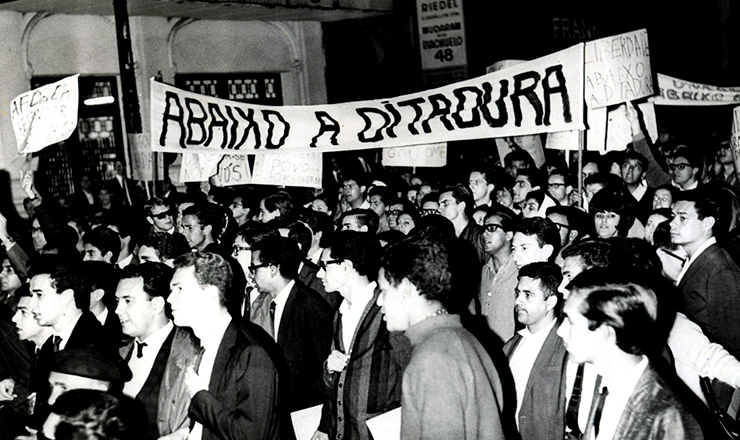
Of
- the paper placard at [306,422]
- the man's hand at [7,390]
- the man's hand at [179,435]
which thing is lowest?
the paper placard at [306,422]

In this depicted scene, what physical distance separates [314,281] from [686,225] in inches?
109

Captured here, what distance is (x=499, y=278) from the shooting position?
20.5 feet

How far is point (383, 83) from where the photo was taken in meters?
21.6

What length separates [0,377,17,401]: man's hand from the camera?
495 cm

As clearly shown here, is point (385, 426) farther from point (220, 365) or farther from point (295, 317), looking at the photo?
point (295, 317)

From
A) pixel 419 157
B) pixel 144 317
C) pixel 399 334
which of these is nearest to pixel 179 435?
pixel 144 317

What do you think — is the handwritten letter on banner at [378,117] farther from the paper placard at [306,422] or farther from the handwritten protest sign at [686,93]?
the handwritten protest sign at [686,93]

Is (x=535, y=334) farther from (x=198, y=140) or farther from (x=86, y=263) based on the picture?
(x=198, y=140)

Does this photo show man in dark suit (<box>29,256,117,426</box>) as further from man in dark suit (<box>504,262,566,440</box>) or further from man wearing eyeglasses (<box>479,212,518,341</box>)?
man wearing eyeglasses (<box>479,212,518,341</box>)

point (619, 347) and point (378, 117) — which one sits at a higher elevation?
point (378, 117)

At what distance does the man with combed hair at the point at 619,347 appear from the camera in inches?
116

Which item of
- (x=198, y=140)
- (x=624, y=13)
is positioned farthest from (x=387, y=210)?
(x=624, y=13)

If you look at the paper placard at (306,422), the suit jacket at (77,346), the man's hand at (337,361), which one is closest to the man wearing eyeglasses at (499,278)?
the paper placard at (306,422)

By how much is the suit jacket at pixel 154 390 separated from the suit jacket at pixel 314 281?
1.91 metres
